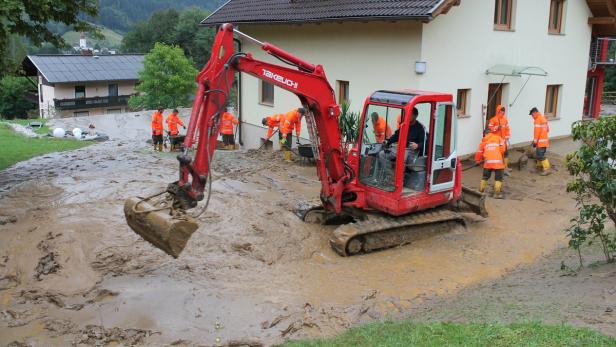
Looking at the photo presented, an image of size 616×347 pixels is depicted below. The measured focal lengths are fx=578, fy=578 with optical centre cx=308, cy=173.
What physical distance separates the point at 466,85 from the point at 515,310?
→ 406 inches

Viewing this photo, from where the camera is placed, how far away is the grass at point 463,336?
5.21m

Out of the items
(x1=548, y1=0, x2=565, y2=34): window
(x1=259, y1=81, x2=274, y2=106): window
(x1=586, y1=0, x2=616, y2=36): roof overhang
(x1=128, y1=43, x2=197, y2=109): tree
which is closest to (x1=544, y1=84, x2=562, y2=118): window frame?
(x1=548, y1=0, x2=565, y2=34): window

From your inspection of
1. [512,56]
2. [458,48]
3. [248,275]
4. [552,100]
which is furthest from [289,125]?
[552,100]

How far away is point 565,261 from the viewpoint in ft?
28.7

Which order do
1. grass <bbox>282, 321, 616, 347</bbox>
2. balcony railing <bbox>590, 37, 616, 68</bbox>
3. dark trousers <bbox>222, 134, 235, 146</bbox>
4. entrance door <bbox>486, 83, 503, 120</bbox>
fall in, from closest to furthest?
grass <bbox>282, 321, 616, 347</bbox> < entrance door <bbox>486, 83, 503, 120</bbox> < dark trousers <bbox>222, 134, 235, 146</bbox> < balcony railing <bbox>590, 37, 616, 68</bbox>

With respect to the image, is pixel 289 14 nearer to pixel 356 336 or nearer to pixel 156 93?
pixel 356 336

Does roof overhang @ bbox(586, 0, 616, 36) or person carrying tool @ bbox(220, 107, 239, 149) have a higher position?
roof overhang @ bbox(586, 0, 616, 36)

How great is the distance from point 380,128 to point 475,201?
279 cm

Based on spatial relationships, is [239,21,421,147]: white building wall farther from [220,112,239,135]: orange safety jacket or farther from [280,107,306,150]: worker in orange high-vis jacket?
[220,112,239,135]: orange safety jacket

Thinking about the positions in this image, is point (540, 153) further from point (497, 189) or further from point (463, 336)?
point (463, 336)

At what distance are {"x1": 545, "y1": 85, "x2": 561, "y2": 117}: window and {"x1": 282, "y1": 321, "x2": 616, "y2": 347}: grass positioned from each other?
14618 millimetres

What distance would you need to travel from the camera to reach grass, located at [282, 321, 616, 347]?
521cm

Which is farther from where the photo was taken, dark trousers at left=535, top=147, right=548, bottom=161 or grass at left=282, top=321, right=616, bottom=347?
dark trousers at left=535, top=147, right=548, bottom=161

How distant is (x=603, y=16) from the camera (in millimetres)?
18984
